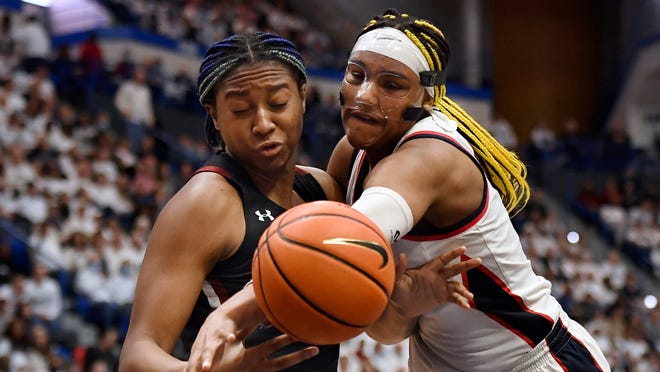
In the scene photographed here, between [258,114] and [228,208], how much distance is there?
1.13 feet

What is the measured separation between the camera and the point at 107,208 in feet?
34.0

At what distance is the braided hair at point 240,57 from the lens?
3.34 m

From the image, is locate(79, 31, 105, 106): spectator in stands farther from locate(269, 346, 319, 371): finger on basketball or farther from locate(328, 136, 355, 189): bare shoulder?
locate(269, 346, 319, 371): finger on basketball

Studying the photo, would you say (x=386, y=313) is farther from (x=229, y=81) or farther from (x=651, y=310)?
(x=651, y=310)

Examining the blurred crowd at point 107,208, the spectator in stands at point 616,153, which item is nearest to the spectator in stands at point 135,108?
the blurred crowd at point 107,208

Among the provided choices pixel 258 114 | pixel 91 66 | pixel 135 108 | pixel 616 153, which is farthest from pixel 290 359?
pixel 616 153

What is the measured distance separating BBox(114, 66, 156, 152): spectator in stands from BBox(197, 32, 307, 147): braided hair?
Answer: 29.3ft

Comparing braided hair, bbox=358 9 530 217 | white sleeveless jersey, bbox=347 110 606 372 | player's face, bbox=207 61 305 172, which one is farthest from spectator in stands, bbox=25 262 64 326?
braided hair, bbox=358 9 530 217

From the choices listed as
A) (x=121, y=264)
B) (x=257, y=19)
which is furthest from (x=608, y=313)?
(x=257, y=19)

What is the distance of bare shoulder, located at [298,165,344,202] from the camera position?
388 cm

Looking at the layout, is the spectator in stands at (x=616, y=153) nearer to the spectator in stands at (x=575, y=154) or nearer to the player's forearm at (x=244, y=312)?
the spectator in stands at (x=575, y=154)

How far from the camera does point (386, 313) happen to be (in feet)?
11.7

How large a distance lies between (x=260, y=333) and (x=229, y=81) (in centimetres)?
88

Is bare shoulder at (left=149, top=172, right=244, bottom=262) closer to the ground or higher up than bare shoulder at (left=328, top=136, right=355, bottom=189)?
higher up
